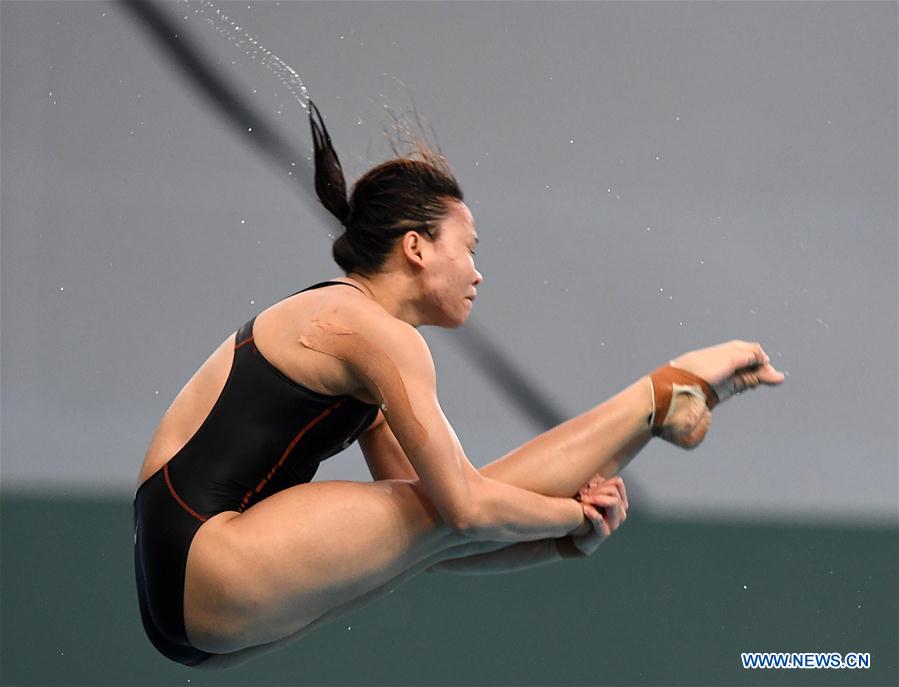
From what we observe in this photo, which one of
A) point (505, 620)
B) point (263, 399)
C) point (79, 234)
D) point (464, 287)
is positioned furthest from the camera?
point (79, 234)

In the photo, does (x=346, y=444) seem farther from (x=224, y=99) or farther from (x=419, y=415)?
(x=224, y=99)

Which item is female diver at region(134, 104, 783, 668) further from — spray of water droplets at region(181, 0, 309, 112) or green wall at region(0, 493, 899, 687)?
spray of water droplets at region(181, 0, 309, 112)

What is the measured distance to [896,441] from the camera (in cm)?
234

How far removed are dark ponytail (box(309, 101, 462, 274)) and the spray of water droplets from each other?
3.58 feet

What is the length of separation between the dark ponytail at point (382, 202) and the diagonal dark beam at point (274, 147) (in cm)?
99

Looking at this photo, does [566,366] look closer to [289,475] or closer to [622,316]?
[622,316]

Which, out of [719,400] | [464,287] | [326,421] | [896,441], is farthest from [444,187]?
[896,441]

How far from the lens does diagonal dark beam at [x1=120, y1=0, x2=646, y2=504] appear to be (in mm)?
2279

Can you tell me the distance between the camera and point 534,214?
7.57 feet

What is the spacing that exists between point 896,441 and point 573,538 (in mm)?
1285

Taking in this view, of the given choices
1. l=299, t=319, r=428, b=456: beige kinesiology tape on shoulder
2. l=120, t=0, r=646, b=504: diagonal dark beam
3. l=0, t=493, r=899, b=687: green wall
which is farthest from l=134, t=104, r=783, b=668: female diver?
l=120, t=0, r=646, b=504: diagonal dark beam

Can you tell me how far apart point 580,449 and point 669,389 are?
0.39 ft

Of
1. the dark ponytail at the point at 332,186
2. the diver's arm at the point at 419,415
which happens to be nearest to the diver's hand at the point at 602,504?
the diver's arm at the point at 419,415

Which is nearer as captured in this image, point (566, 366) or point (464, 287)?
point (464, 287)
